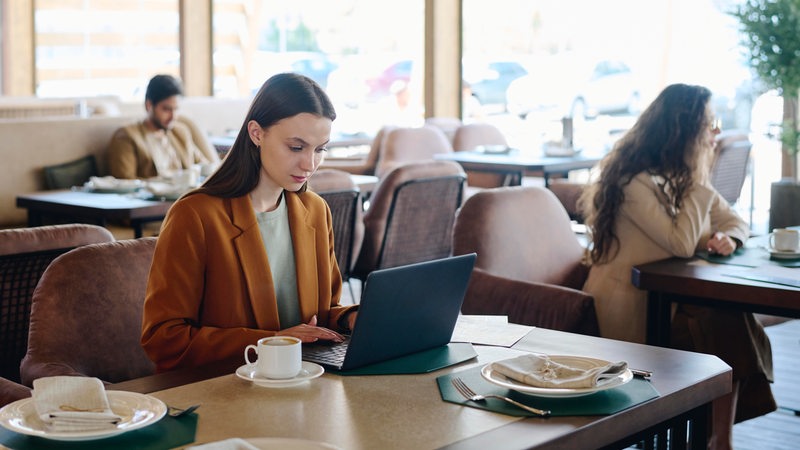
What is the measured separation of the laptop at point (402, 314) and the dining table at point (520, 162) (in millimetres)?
4430

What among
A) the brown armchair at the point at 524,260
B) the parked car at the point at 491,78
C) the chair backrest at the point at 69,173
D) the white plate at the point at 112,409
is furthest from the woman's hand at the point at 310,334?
the parked car at the point at 491,78

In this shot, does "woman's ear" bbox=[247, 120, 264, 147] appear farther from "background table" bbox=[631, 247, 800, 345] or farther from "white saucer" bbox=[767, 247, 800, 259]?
"white saucer" bbox=[767, 247, 800, 259]

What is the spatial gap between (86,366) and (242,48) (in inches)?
367

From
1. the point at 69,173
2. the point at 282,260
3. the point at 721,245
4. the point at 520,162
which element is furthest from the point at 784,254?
the point at 69,173

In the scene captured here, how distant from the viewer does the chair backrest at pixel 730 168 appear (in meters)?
6.82

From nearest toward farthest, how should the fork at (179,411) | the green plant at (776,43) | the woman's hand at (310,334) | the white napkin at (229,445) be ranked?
the white napkin at (229,445), the fork at (179,411), the woman's hand at (310,334), the green plant at (776,43)

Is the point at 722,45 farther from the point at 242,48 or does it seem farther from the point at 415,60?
the point at 242,48

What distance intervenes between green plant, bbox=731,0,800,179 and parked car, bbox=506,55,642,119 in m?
1.76

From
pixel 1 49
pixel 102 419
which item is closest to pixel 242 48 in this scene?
pixel 1 49

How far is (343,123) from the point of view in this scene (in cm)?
1113

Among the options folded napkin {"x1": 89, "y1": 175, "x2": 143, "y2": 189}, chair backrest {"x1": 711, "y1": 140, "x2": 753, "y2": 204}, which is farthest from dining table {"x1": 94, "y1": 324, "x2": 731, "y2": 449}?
chair backrest {"x1": 711, "y1": 140, "x2": 753, "y2": 204}

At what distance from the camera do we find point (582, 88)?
32.1ft

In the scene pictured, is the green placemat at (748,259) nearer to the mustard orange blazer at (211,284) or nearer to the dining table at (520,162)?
the mustard orange blazer at (211,284)

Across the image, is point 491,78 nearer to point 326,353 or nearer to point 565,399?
point 326,353
